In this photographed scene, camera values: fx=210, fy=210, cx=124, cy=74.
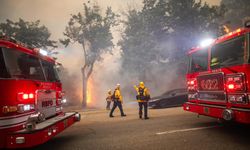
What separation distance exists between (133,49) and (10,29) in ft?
47.8

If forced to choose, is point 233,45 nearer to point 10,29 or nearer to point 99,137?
point 99,137

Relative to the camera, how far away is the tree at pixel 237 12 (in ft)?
142

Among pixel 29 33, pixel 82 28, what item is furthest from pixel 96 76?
pixel 29 33

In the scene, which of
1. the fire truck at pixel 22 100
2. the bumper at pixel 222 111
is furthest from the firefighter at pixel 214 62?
the fire truck at pixel 22 100

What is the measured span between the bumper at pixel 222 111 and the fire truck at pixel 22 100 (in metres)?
4.01

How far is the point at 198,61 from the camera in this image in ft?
22.9

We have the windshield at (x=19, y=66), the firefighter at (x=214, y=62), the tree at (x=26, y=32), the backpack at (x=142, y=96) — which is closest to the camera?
the windshield at (x=19, y=66)

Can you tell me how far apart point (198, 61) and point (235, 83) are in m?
2.06

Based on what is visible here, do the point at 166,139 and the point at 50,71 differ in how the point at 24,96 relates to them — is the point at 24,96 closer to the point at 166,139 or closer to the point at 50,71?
the point at 50,71

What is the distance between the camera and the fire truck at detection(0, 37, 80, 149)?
392cm

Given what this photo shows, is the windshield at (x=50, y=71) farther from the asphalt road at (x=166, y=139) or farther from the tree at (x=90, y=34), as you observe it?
the tree at (x=90, y=34)

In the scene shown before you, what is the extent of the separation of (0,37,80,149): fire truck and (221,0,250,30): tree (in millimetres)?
44986

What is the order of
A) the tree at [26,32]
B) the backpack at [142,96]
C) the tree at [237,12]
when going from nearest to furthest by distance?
1. the backpack at [142,96]
2. the tree at [26,32]
3. the tree at [237,12]

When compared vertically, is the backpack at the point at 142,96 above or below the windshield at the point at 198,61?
below
